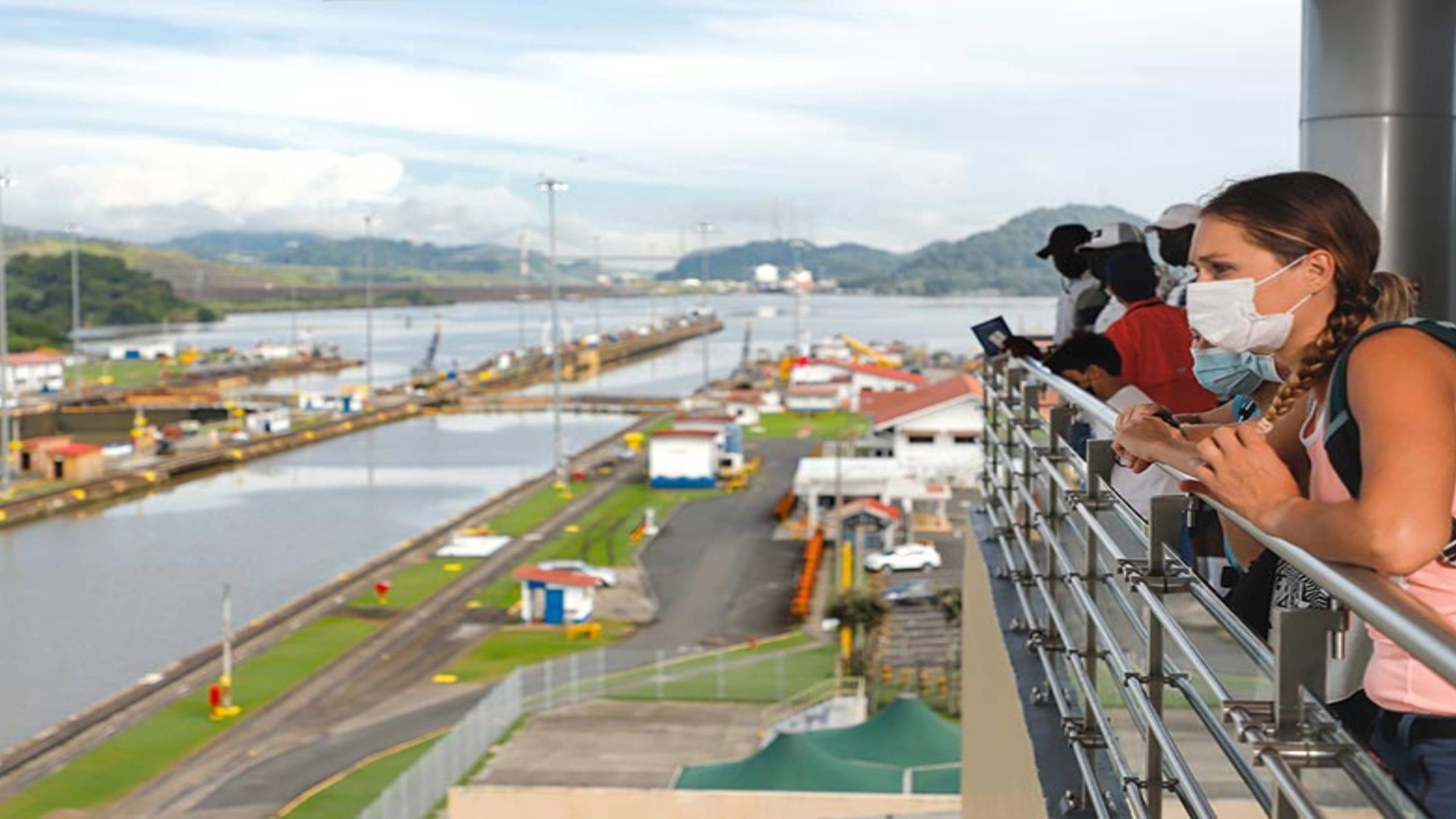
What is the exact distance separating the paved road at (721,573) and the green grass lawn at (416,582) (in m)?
2.22

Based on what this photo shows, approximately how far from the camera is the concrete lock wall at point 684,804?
25.3 ft

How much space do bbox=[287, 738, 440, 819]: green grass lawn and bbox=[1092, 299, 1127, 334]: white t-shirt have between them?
7.84 metres

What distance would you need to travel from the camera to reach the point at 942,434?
70.7 ft

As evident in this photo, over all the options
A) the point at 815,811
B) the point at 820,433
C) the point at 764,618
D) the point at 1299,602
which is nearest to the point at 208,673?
the point at 764,618

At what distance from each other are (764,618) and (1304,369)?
13.9m

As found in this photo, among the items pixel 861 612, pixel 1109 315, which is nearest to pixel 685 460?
pixel 861 612

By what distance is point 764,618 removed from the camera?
14.9 meters

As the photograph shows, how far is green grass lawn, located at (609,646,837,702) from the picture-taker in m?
11.9

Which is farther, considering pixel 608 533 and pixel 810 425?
pixel 810 425

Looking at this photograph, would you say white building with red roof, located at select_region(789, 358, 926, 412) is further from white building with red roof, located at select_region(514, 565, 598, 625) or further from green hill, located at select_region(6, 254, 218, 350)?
green hill, located at select_region(6, 254, 218, 350)

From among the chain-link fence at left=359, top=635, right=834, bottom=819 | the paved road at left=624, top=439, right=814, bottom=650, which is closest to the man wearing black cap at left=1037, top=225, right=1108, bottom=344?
the chain-link fence at left=359, top=635, right=834, bottom=819

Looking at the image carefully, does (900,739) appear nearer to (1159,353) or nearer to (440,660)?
(440,660)

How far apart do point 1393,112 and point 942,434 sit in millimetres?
18817

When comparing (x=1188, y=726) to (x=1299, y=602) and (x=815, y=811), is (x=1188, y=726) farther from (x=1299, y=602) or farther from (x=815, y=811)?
(x=815, y=811)
